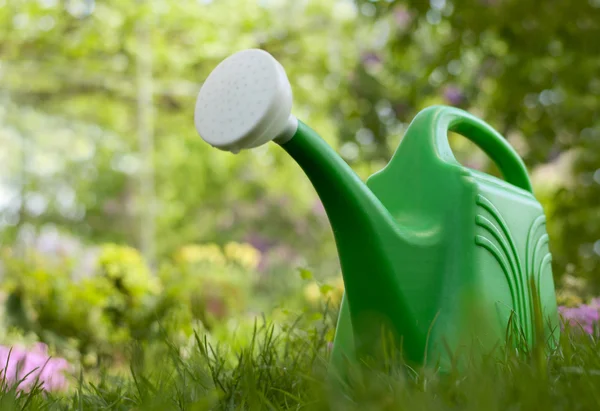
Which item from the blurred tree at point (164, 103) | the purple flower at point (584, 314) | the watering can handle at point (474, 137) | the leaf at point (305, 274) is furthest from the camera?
the blurred tree at point (164, 103)

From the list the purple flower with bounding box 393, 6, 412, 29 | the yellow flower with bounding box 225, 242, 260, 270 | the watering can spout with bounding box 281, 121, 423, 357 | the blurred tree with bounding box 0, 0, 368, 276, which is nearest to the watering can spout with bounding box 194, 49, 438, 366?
the watering can spout with bounding box 281, 121, 423, 357

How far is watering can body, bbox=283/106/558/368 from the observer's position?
0.77m

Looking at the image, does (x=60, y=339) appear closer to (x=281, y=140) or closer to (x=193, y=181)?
(x=281, y=140)

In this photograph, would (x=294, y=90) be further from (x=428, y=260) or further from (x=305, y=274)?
(x=428, y=260)

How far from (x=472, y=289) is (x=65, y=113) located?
27.4 feet

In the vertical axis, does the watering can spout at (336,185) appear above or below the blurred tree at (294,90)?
above

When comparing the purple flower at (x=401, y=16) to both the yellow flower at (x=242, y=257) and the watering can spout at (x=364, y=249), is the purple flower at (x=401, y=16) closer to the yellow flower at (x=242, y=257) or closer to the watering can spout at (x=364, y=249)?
the watering can spout at (x=364, y=249)

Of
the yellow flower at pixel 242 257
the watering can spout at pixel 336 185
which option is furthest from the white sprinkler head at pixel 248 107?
the yellow flower at pixel 242 257

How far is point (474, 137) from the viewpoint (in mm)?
1119

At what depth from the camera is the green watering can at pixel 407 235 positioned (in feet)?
2.33

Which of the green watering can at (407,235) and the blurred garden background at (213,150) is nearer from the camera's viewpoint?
the green watering can at (407,235)

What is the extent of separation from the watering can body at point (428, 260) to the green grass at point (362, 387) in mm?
58

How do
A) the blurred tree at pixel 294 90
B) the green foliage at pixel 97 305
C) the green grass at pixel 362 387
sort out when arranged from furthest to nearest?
the green foliage at pixel 97 305 < the blurred tree at pixel 294 90 < the green grass at pixel 362 387

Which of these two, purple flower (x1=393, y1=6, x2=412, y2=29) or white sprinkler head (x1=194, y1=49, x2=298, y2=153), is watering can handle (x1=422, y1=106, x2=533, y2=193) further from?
purple flower (x1=393, y1=6, x2=412, y2=29)
